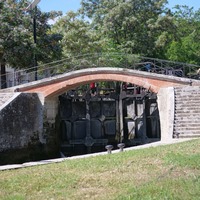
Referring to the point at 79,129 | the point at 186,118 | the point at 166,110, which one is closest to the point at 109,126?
the point at 79,129

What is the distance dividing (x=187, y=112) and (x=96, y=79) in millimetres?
5509

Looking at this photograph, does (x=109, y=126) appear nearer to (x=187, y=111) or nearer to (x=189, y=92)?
(x=189, y=92)

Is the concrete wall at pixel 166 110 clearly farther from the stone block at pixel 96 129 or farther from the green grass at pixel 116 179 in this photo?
the stone block at pixel 96 129

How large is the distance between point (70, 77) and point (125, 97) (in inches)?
171

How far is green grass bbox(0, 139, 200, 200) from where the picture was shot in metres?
5.53

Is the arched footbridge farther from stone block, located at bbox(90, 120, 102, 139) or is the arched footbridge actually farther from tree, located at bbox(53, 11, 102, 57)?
tree, located at bbox(53, 11, 102, 57)

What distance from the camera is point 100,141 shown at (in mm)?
21750

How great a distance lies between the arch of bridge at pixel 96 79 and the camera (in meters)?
17.2

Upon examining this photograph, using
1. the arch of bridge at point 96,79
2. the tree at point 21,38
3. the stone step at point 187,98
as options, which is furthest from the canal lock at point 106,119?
the stone step at point 187,98

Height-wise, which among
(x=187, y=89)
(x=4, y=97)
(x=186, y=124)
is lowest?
(x=186, y=124)

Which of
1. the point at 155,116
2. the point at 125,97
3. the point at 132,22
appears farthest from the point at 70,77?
the point at 132,22

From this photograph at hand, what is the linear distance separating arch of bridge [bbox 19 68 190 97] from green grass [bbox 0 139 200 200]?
8990 mm

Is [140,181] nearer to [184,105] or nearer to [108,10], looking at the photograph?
[184,105]

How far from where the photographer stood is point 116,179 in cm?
640
